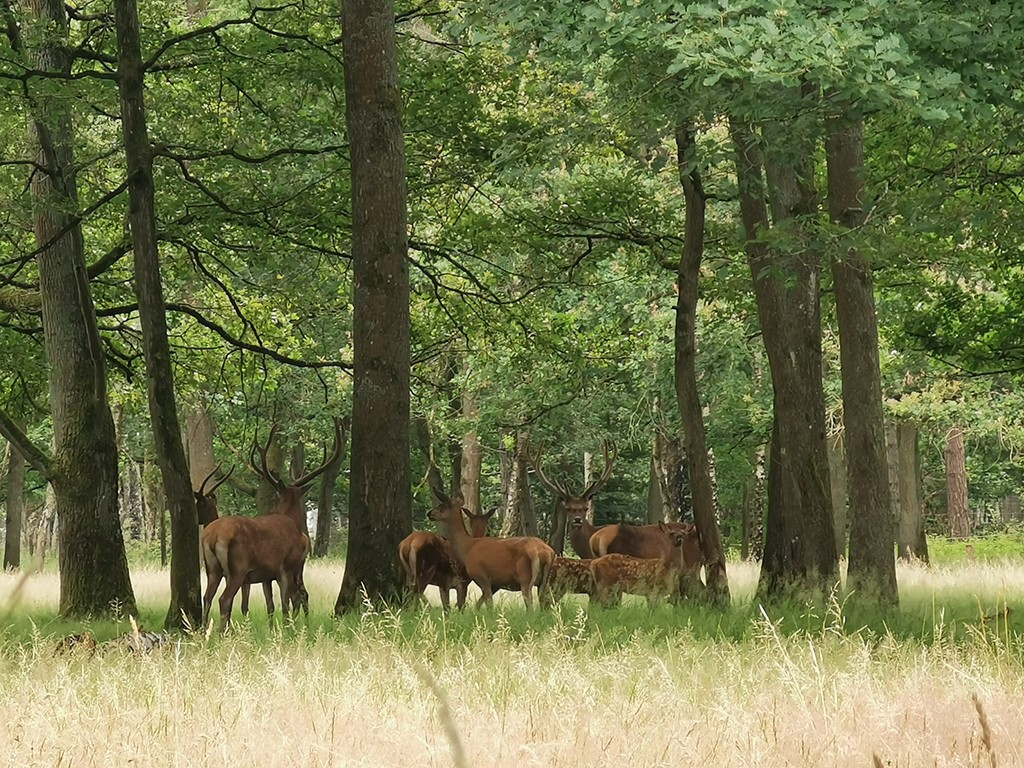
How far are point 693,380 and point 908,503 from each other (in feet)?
52.8

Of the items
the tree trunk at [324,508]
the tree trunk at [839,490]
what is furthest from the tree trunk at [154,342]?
the tree trunk at [324,508]

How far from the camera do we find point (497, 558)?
535 inches

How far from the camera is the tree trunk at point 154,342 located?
11.4 m

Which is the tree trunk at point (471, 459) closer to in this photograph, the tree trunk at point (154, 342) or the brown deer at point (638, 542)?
the brown deer at point (638, 542)

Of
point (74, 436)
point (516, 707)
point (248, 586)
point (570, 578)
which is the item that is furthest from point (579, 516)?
point (516, 707)

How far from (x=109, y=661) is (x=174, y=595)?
3.29 meters

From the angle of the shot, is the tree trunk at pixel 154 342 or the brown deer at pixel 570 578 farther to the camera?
the brown deer at pixel 570 578

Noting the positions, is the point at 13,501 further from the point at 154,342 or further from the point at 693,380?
the point at 154,342

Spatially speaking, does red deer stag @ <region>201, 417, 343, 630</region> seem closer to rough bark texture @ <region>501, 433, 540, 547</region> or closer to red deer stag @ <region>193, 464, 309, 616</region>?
red deer stag @ <region>193, 464, 309, 616</region>

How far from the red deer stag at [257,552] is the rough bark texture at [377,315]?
1.11 meters

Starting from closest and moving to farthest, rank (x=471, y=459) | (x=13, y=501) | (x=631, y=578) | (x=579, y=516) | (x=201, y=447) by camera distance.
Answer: (x=631, y=578), (x=579, y=516), (x=201, y=447), (x=471, y=459), (x=13, y=501)

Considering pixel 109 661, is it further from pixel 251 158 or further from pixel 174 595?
pixel 251 158

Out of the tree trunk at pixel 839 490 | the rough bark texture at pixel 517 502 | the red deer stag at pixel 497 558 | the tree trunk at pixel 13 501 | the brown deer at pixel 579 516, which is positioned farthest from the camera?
the tree trunk at pixel 13 501

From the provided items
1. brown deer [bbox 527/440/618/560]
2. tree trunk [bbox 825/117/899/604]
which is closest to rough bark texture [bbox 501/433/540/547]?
brown deer [bbox 527/440/618/560]
